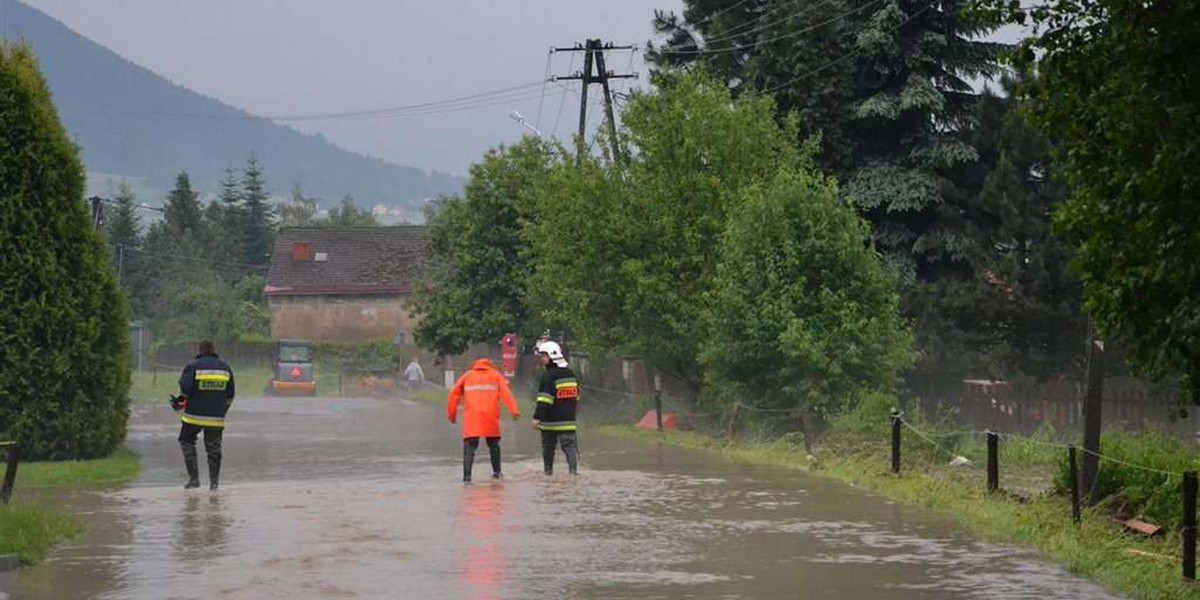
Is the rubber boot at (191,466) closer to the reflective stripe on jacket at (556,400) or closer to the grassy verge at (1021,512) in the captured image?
the reflective stripe on jacket at (556,400)

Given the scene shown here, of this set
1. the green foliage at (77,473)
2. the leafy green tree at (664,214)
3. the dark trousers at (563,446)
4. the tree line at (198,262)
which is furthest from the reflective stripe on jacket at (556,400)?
the tree line at (198,262)

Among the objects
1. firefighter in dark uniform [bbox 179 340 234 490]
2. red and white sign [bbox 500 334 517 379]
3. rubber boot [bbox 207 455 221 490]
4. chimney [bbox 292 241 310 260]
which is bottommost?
rubber boot [bbox 207 455 221 490]

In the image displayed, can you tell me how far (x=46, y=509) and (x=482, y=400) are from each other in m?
6.09

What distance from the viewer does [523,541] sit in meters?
15.5

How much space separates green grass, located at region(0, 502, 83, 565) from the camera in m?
14.2

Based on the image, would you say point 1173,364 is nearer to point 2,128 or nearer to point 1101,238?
point 1101,238

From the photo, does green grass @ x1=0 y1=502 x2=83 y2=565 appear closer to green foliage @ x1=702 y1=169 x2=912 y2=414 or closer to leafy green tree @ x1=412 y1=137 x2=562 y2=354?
green foliage @ x1=702 y1=169 x2=912 y2=414

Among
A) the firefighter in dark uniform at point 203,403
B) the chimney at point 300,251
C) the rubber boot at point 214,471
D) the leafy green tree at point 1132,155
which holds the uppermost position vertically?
the chimney at point 300,251

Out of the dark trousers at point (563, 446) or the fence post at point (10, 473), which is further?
the dark trousers at point (563, 446)

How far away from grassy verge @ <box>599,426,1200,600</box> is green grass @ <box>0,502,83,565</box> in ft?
27.5

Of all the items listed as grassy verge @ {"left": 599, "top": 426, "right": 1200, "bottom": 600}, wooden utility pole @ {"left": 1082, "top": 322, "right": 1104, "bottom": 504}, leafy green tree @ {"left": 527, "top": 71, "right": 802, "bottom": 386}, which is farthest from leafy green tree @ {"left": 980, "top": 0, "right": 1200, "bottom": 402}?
leafy green tree @ {"left": 527, "top": 71, "right": 802, "bottom": 386}

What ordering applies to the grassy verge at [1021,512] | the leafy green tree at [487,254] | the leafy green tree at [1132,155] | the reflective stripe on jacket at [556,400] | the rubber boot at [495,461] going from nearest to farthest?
1. the leafy green tree at [1132,155]
2. the grassy verge at [1021,512]
3. the rubber boot at [495,461]
4. the reflective stripe on jacket at [556,400]
5. the leafy green tree at [487,254]

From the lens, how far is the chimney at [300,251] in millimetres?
98688

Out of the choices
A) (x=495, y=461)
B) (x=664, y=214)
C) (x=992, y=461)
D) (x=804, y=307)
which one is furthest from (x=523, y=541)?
(x=664, y=214)
